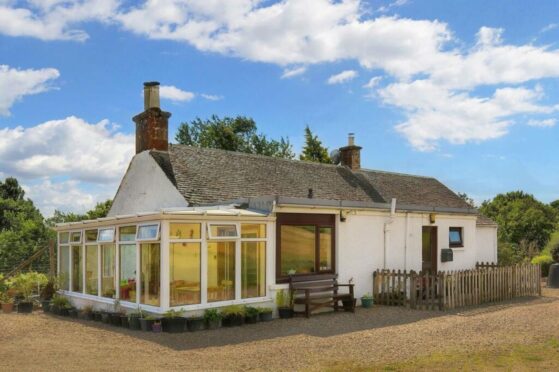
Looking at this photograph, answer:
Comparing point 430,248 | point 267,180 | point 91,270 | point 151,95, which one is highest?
point 151,95

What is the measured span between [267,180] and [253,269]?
17.8 feet

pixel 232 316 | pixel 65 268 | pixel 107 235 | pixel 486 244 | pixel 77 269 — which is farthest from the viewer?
pixel 486 244

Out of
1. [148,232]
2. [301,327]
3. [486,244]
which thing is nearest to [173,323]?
[148,232]

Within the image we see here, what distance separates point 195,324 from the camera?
12102 millimetres

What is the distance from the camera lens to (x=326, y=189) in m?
19.6

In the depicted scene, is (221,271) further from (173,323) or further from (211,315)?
(173,323)

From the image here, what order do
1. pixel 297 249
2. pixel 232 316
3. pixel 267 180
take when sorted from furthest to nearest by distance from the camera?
pixel 267 180 → pixel 297 249 → pixel 232 316

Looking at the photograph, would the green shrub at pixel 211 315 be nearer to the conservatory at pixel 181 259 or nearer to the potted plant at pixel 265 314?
the conservatory at pixel 181 259

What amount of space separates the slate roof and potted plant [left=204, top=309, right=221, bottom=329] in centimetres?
441

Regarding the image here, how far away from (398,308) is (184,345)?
23.9 feet

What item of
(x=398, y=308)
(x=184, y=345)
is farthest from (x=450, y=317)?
(x=184, y=345)

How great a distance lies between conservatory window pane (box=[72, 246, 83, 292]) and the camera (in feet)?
53.7

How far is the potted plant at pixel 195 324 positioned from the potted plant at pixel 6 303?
22.9 ft

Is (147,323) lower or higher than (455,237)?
lower
